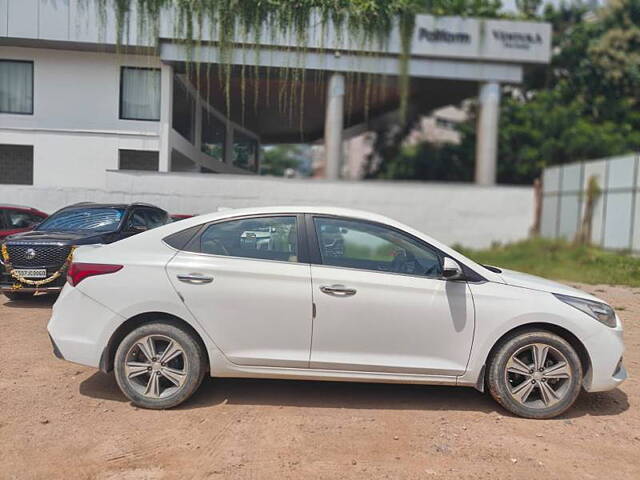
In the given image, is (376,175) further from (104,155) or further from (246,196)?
(104,155)

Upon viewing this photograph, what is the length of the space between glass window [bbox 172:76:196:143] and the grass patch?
762 cm

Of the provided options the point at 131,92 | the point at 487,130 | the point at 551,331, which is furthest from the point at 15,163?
the point at 551,331

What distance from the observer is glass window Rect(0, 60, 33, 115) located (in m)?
12.4

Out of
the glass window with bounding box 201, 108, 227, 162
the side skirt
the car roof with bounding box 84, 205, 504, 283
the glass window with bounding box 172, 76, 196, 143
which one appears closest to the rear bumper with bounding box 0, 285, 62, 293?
the car roof with bounding box 84, 205, 504, 283

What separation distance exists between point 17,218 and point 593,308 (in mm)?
9732

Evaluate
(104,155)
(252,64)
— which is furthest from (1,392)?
(252,64)

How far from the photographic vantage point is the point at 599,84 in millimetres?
20859

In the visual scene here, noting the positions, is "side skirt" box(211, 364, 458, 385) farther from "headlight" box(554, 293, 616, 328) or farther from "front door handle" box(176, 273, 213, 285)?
"headlight" box(554, 293, 616, 328)

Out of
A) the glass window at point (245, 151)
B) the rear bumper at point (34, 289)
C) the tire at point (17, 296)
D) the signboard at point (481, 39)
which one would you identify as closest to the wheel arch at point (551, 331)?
the rear bumper at point (34, 289)

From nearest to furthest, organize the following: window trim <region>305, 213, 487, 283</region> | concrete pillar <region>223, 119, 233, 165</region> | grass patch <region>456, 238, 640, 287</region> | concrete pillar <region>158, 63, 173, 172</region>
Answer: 1. window trim <region>305, 213, 487, 283</region>
2. grass patch <region>456, 238, 640, 287</region>
3. concrete pillar <region>158, 63, 173, 172</region>
4. concrete pillar <region>223, 119, 233, 165</region>

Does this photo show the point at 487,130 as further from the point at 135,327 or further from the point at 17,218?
the point at 135,327

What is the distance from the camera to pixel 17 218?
984 cm

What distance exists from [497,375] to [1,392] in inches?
164

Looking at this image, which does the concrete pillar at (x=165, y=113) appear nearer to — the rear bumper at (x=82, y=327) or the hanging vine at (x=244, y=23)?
the hanging vine at (x=244, y=23)
